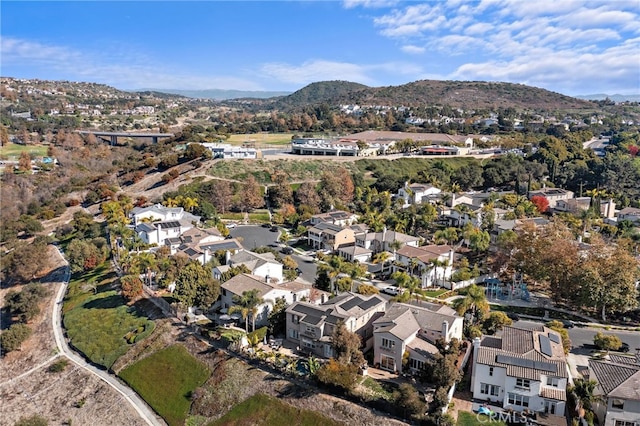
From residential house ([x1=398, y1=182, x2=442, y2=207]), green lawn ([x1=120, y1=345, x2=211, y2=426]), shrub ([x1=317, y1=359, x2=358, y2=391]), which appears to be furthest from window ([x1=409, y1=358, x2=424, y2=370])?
residential house ([x1=398, y1=182, x2=442, y2=207])

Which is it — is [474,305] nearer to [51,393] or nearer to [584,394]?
[584,394]

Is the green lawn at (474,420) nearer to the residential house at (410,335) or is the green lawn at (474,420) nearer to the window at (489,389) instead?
the window at (489,389)

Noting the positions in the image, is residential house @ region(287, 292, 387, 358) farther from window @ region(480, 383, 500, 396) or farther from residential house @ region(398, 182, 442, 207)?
residential house @ region(398, 182, 442, 207)

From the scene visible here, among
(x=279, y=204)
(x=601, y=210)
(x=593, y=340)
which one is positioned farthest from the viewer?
(x=279, y=204)

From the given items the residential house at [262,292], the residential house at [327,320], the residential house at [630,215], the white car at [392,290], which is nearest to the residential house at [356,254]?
the white car at [392,290]

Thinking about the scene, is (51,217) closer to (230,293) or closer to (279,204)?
(279,204)

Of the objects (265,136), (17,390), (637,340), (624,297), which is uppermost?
(265,136)

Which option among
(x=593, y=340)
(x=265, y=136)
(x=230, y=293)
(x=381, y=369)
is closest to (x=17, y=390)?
(x=230, y=293)
